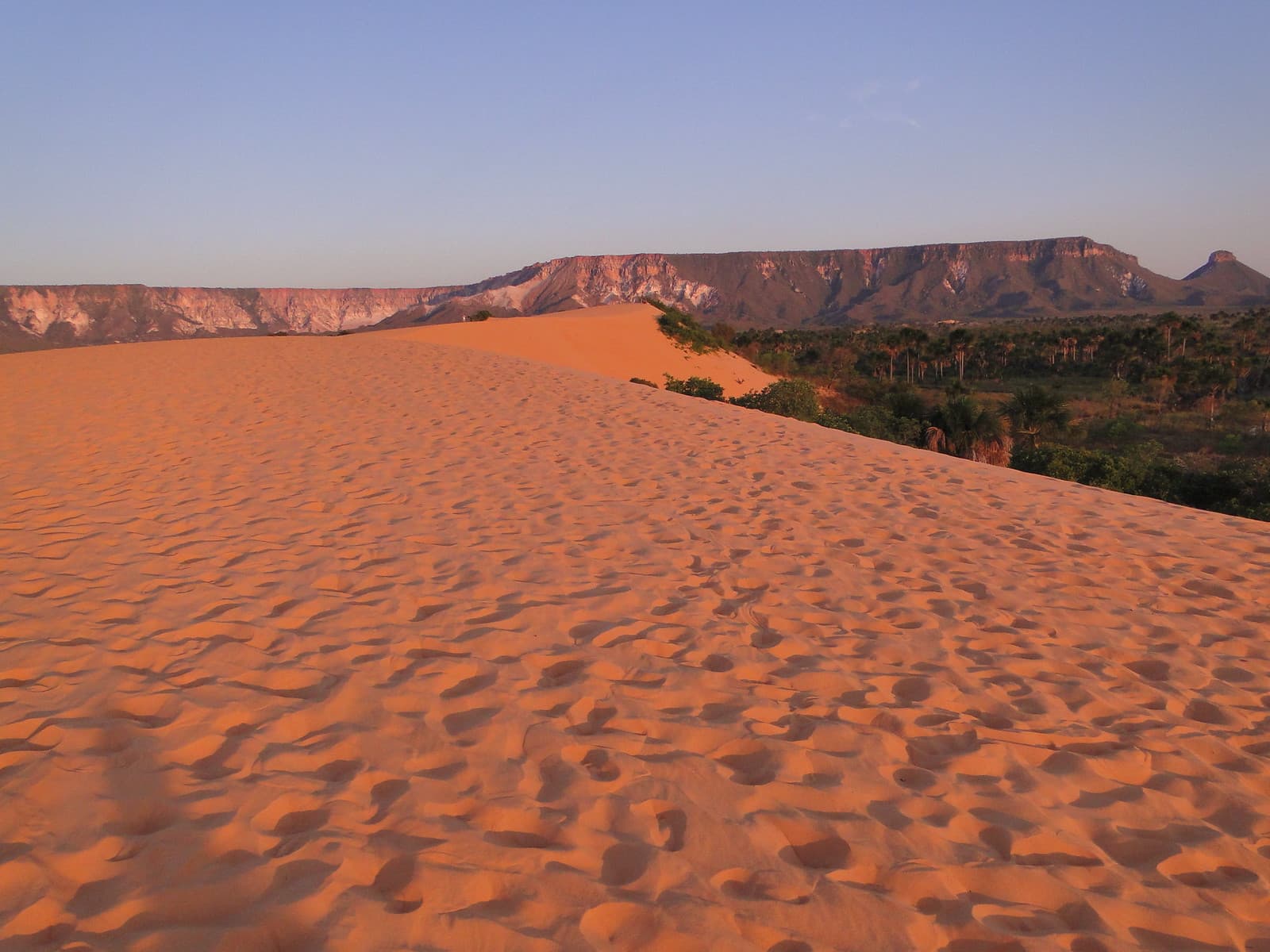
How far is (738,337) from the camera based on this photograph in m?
39.2

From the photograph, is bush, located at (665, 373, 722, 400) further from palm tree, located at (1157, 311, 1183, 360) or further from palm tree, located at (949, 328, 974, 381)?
palm tree, located at (1157, 311, 1183, 360)

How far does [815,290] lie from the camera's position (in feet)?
460

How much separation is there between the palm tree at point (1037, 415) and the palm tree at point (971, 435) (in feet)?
13.1

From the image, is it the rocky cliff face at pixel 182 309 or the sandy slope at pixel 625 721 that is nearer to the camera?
the sandy slope at pixel 625 721

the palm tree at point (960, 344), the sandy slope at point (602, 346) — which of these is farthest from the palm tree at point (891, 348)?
the sandy slope at point (602, 346)

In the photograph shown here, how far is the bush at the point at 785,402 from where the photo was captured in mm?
17438

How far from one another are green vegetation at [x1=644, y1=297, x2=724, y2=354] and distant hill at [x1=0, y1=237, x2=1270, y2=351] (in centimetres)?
7819

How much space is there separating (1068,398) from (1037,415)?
17115 mm

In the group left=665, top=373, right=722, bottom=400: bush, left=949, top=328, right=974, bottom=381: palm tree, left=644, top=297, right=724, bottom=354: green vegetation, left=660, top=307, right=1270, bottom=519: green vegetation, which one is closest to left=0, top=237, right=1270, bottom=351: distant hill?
left=660, top=307, right=1270, bottom=519: green vegetation

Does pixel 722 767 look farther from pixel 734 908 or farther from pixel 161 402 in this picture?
pixel 161 402

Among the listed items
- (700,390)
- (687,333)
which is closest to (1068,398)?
(687,333)

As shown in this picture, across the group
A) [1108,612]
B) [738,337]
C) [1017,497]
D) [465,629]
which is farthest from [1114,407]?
[465,629]

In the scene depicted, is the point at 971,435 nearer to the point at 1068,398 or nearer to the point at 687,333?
the point at 687,333

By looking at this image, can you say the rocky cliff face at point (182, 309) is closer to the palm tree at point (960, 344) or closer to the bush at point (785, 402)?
the palm tree at point (960, 344)
